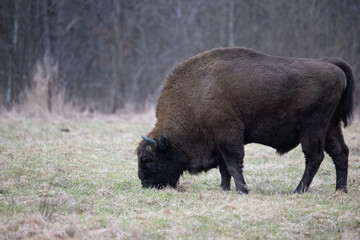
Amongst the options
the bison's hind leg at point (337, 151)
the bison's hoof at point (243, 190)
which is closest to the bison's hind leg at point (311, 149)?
the bison's hind leg at point (337, 151)

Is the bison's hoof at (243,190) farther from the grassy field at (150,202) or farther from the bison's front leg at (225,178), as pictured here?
the bison's front leg at (225,178)

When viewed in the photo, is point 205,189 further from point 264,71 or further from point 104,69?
point 104,69

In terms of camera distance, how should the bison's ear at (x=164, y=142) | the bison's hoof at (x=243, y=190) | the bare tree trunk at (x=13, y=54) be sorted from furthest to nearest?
the bare tree trunk at (x=13, y=54) → the bison's ear at (x=164, y=142) → the bison's hoof at (x=243, y=190)

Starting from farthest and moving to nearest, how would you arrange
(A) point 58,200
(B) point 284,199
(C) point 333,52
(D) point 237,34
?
(D) point 237,34 → (C) point 333,52 → (B) point 284,199 → (A) point 58,200

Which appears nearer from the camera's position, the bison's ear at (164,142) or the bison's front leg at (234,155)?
the bison's front leg at (234,155)

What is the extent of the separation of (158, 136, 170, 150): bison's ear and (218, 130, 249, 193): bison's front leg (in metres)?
0.86

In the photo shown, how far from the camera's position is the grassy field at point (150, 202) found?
5277 mm

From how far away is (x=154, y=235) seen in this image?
514cm

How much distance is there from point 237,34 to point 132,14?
241 inches

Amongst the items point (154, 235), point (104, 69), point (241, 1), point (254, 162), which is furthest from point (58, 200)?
point (241, 1)

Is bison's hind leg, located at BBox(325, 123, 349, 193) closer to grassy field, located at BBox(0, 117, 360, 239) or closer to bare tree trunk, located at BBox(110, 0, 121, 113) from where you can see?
grassy field, located at BBox(0, 117, 360, 239)

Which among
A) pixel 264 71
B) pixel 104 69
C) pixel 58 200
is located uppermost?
pixel 264 71

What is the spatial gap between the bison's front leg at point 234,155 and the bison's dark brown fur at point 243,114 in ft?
0.05

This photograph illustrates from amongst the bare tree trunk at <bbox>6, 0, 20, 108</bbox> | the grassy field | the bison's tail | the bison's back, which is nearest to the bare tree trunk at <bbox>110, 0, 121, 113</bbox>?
the bare tree trunk at <bbox>6, 0, 20, 108</bbox>
